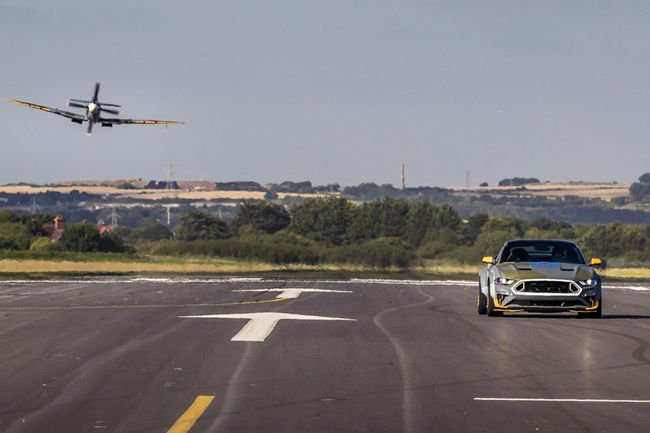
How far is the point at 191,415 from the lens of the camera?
31.0 feet

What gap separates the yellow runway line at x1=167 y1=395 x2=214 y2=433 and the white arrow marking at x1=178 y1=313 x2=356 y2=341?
592 cm

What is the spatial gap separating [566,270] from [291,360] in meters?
8.82

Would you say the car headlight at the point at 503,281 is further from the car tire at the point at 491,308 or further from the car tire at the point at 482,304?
the car tire at the point at 482,304

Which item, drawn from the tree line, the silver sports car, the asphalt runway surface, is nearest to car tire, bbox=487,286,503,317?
the silver sports car

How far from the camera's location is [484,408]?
400 inches

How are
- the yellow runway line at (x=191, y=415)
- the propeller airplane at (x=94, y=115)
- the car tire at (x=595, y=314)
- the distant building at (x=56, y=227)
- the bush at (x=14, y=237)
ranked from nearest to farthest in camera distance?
the yellow runway line at (x=191, y=415), the car tire at (x=595, y=314), the propeller airplane at (x=94, y=115), the bush at (x=14, y=237), the distant building at (x=56, y=227)

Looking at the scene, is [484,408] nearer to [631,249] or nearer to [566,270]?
[566,270]

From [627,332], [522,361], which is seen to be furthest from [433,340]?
[627,332]

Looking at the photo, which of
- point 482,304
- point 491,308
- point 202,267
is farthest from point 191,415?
point 202,267

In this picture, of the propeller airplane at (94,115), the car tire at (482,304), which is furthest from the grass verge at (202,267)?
the car tire at (482,304)

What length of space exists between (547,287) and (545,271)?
36cm

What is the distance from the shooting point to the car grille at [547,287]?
20.3 meters

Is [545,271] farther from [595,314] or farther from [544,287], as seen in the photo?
[595,314]

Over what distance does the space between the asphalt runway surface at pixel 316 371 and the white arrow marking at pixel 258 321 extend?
0.04 m
